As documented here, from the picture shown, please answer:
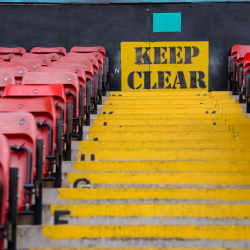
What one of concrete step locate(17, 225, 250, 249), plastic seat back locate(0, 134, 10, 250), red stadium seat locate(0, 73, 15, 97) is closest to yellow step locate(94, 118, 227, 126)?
red stadium seat locate(0, 73, 15, 97)

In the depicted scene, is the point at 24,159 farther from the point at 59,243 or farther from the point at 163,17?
the point at 163,17

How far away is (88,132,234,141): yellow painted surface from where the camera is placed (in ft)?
7.59

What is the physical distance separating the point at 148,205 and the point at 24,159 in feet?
1.88

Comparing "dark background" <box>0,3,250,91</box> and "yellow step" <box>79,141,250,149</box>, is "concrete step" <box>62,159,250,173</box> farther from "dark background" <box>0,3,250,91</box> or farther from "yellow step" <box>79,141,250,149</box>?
"dark background" <box>0,3,250,91</box>

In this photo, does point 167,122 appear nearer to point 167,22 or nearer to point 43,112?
point 43,112

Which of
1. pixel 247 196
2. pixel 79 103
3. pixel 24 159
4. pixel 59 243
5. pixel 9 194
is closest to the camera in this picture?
pixel 9 194

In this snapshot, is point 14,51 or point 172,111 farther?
point 14,51

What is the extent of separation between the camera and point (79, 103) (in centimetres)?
235

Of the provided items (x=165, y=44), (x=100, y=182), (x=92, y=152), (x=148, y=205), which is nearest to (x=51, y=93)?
(x=92, y=152)

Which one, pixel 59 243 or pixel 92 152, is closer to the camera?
pixel 59 243

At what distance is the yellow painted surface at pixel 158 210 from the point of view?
1502 mm

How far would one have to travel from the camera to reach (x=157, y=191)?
163 centimetres

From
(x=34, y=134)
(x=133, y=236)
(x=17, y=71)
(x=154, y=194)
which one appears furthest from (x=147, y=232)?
(x=17, y=71)

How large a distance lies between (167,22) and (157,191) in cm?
380
